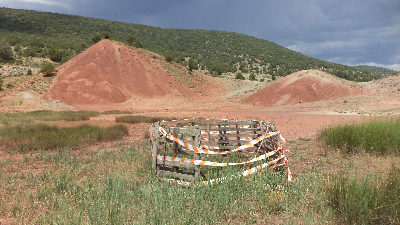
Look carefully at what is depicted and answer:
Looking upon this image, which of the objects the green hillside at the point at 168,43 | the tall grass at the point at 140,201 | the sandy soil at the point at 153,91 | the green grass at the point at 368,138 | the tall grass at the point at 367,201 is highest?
the green hillside at the point at 168,43

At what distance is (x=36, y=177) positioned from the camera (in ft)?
21.7

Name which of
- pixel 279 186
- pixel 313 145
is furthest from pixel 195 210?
pixel 313 145

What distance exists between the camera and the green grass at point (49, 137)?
10.8 metres

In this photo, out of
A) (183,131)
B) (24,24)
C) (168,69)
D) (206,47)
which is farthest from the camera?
(206,47)

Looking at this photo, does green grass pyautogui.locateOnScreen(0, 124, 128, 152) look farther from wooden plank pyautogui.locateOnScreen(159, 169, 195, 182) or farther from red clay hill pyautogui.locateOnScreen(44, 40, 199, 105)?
red clay hill pyautogui.locateOnScreen(44, 40, 199, 105)

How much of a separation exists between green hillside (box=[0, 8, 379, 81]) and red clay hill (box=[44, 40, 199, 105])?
74.8 feet

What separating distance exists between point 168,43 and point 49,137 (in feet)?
348

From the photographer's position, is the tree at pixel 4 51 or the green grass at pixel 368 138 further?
the tree at pixel 4 51

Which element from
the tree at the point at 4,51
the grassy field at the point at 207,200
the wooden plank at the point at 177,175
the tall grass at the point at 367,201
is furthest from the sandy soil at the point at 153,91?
the tall grass at the point at 367,201

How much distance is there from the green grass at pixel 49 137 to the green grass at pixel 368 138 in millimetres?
11783

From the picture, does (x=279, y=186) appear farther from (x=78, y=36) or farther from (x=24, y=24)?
(x=24, y=24)

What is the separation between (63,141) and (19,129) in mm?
4432

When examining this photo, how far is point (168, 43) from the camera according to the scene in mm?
111375

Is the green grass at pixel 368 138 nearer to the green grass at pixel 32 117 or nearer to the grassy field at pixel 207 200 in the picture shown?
the grassy field at pixel 207 200
